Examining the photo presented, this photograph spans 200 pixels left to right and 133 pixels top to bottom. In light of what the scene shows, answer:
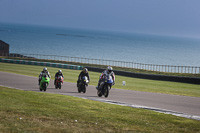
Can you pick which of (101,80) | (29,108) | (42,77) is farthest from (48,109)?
(42,77)

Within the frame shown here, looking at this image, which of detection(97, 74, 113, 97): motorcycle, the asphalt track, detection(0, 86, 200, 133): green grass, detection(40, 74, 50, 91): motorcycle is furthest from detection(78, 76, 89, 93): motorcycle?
detection(0, 86, 200, 133): green grass

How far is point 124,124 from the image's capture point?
34.1 feet

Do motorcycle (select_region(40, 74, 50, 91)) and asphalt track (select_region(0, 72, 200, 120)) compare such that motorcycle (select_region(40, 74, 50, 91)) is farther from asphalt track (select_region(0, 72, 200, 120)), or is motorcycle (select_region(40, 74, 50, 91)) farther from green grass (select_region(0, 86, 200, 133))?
green grass (select_region(0, 86, 200, 133))

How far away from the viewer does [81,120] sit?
10.5 meters

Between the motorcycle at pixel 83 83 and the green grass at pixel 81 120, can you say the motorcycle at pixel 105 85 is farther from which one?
the green grass at pixel 81 120

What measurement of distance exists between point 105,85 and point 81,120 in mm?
9240

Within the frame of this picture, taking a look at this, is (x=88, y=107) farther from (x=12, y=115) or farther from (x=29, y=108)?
(x=12, y=115)

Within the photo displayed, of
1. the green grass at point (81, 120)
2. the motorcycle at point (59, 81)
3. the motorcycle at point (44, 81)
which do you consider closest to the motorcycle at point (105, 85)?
the motorcycle at point (44, 81)

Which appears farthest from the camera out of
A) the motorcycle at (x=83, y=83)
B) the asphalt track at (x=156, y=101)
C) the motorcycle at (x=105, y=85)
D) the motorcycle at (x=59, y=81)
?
the motorcycle at (x=59, y=81)

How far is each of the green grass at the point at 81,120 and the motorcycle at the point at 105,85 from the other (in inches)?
231

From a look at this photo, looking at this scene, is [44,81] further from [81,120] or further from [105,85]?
[81,120]

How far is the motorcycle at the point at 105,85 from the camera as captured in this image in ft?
63.0

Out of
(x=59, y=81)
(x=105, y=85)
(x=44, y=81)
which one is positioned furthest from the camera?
(x=59, y=81)

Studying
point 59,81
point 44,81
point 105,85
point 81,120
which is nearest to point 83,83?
point 44,81
